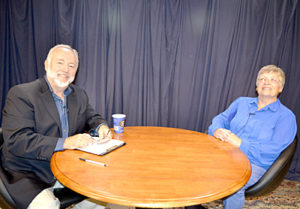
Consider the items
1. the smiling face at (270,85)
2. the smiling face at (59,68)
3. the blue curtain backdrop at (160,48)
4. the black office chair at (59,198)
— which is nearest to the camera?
the black office chair at (59,198)

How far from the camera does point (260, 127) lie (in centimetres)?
162

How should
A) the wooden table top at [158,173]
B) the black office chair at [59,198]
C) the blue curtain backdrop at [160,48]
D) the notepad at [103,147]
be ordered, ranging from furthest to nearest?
the blue curtain backdrop at [160,48], the notepad at [103,147], the black office chair at [59,198], the wooden table top at [158,173]

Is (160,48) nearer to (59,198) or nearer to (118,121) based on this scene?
(118,121)

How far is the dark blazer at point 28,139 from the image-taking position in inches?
41.6

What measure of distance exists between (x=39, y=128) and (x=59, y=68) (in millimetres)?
480

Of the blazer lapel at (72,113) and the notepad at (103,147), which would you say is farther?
the blazer lapel at (72,113)

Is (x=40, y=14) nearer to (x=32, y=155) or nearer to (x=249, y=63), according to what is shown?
(x=32, y=155)

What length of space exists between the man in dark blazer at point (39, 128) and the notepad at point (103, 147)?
0.15 feet

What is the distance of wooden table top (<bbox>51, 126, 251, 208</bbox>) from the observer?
0.77m

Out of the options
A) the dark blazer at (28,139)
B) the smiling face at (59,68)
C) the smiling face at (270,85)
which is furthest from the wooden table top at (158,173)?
the smiling face at (270,85)

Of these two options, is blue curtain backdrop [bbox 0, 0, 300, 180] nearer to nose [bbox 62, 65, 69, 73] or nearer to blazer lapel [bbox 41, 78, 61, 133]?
nose [bbox 62, 65, 69, 73]

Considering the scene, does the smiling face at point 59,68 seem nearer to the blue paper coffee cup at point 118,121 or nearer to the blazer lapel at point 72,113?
the blazer lapel at point 72,113

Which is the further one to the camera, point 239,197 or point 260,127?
point 260,127

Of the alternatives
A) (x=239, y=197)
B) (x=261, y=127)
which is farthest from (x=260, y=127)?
(x=239, y=197)
